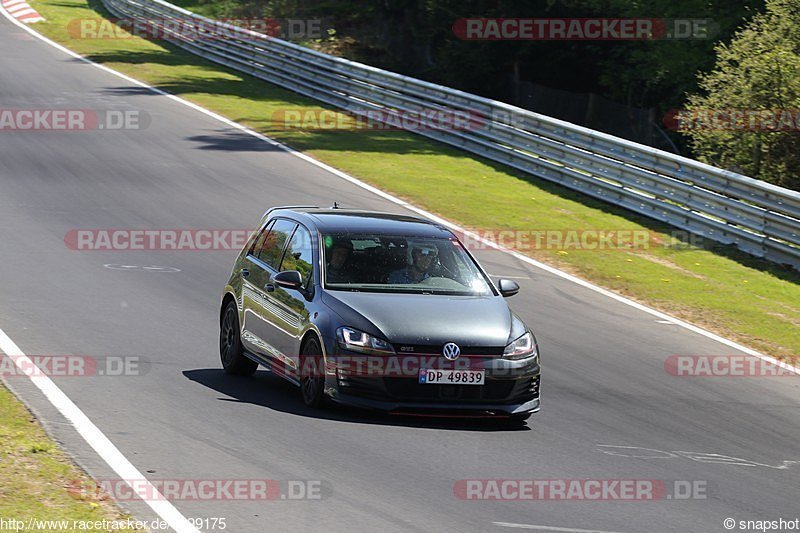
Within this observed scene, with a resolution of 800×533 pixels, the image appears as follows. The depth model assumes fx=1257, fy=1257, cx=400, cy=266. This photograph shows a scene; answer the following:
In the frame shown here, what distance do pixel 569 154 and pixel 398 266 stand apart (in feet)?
44.8

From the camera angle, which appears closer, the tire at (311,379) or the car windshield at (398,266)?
the tire at (311,379)

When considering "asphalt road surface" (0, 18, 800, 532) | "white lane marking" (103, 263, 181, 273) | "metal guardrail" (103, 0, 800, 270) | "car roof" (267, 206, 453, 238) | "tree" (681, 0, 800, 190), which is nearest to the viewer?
"asphalt road surface" (0, 18, 800, 532)

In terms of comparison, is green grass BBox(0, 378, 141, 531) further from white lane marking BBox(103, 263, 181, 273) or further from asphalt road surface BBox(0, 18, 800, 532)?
white lane marking BBox(103, 263, 181, 273)

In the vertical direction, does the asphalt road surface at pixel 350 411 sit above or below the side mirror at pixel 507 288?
below

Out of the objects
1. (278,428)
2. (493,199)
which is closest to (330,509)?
(278,428)

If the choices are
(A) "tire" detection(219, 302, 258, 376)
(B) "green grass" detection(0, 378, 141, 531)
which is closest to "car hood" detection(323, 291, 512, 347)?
(A) "tire" detection(219, 302, 258, 376)

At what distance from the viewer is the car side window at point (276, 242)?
1166cm

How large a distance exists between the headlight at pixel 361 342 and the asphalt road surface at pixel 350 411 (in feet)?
1.92

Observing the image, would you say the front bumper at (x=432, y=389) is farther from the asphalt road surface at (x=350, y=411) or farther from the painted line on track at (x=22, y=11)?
the painted line on track at (x=22, y=11)

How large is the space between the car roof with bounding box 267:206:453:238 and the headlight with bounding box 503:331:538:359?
1.60m

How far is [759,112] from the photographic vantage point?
22938mm

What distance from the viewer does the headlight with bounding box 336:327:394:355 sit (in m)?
9.73

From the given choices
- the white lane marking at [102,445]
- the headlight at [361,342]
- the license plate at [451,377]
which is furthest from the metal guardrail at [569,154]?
the white lane marking at [102,445]

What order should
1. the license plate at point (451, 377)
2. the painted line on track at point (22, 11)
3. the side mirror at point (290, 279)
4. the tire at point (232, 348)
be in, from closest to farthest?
1. the license plate at point (451, 377)
2. the side mirror at point (290, 279)
3. the tire at point (232, 348)
4. the painted line on track at point (22, 11)
